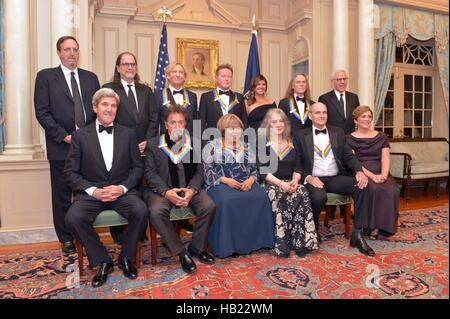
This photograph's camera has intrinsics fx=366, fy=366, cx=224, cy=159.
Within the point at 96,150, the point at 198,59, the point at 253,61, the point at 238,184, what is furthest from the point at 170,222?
the point at 198,59

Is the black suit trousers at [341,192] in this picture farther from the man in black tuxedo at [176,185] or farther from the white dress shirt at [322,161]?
the man in black tuxedo at [176,185]

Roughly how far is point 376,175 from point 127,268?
8.83ft

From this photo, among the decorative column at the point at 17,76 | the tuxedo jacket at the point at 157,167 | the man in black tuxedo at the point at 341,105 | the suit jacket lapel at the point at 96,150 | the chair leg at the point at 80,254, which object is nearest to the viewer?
the chair leg at the point at 80,254

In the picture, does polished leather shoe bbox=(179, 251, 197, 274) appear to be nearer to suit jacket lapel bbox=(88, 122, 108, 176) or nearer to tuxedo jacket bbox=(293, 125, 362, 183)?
suit jacket lapel bbox=(88, 122, 108, 176)

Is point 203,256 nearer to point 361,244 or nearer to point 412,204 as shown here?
point 361,244

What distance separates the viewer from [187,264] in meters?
2.97

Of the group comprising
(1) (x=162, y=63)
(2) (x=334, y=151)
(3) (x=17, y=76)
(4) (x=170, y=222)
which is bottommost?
(4) (x=170, y=222)

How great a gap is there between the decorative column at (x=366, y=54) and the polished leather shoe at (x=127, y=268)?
15.3 ft

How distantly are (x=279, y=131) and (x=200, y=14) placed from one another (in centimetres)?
410

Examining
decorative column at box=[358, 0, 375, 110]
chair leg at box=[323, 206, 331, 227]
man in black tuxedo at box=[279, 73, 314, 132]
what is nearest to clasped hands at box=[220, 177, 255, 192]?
man in black tuxedo at box=[279, 73, 314, 132]

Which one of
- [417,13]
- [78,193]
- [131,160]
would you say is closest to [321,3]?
[417,13]

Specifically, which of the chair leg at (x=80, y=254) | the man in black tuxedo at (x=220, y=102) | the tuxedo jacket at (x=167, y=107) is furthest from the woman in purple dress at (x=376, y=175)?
the chair leg at (x=80, y=254)

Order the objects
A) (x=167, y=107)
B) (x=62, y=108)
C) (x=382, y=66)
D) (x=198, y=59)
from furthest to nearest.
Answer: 1. (x=382, y=66)
2. (x=198, y=59)
3. (x=167, y=107)
4. (x=62, y=108)

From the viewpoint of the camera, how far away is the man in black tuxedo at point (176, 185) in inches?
120
